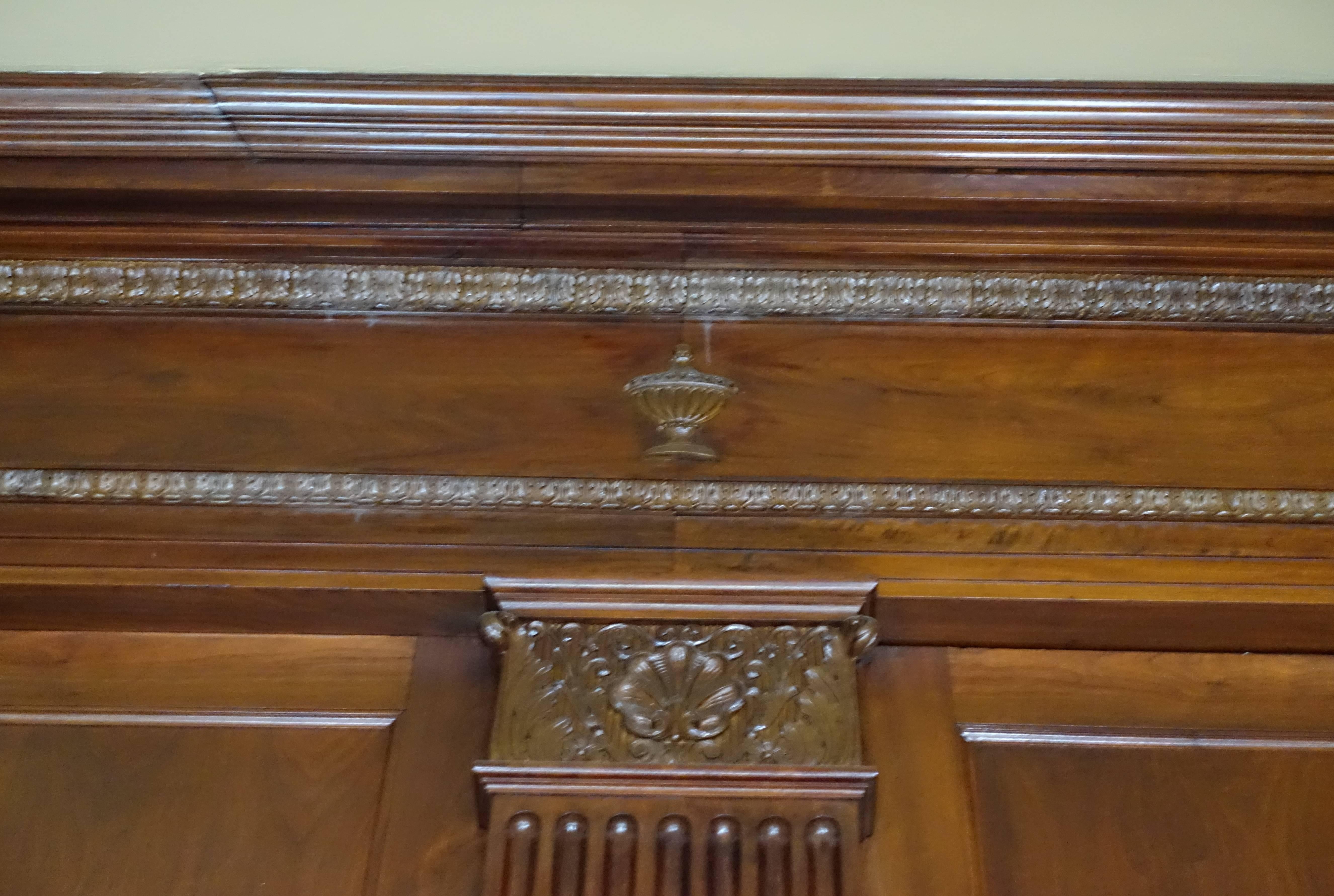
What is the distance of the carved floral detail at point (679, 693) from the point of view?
34.9 inches

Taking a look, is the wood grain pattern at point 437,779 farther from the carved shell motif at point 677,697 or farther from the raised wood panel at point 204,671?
the carved shell motif at point 677,697

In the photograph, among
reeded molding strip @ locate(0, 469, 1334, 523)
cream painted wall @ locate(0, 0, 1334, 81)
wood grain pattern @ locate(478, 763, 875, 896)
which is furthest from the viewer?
cream painted wall @ locate(0, 0, 1334, 81)

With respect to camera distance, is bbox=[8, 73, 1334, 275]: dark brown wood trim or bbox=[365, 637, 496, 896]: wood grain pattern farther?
bbox=[8, 73, 1334, 275]: dark brown wood trim

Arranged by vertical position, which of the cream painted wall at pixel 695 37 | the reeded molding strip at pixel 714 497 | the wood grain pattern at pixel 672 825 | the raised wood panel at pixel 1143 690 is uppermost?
the cream painted wall at pixel 695 37

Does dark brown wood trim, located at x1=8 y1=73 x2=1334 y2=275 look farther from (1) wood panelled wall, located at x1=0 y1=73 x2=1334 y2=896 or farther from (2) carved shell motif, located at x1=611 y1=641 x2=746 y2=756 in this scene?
(2) carved shell motif, located at x1=611 y1=641 x2=746 y2=756

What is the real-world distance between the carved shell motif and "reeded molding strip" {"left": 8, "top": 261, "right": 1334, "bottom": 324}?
0.33 metres

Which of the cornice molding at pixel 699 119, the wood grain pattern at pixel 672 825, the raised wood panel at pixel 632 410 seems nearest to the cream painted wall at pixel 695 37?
the cornice molding at pixel 699 119

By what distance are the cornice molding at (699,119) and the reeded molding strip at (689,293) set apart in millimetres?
106

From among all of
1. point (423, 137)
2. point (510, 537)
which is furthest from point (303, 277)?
point (510, 537)

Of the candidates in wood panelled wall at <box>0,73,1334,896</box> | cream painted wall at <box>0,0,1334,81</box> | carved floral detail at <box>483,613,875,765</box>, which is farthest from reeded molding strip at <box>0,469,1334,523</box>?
cream painted wall at <box>0,0,1334,81</box>

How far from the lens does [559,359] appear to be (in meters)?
1.04

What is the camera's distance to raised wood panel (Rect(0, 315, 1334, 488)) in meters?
1.00

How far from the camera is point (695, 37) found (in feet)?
3.81

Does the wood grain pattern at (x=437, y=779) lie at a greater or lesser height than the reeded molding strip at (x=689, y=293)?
lesser
